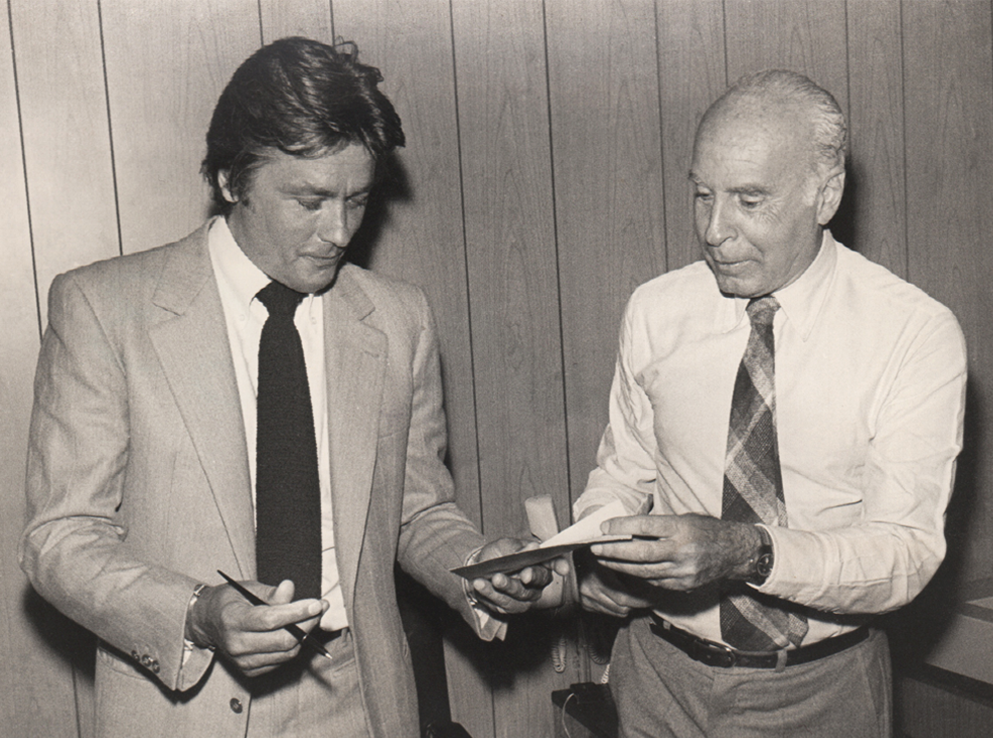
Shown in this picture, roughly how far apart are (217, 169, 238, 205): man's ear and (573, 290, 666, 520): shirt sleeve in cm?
88

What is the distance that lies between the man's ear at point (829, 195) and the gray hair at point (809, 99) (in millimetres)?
23

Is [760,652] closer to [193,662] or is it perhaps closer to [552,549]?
[552,549]

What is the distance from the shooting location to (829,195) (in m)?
1.89

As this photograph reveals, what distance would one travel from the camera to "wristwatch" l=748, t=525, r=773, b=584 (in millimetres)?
1655

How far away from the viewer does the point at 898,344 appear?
1837 millimetres

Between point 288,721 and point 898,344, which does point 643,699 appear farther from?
point 898,344

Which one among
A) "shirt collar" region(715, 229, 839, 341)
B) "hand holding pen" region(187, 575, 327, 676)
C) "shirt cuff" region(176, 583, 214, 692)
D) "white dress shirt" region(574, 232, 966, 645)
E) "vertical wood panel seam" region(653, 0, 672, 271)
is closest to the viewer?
"hand holding pen" region(187, 575, 327, 676)

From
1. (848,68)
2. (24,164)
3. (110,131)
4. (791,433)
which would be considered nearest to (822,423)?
(791,433)

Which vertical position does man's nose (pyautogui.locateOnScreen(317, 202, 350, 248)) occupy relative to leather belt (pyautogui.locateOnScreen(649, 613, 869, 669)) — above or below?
above

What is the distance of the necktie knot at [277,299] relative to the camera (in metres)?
1.80

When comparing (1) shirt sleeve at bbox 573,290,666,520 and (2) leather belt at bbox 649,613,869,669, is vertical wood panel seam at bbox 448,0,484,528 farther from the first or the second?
(2) leather belt at bbox 649,613,869,669

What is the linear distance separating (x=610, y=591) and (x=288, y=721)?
0.66 m

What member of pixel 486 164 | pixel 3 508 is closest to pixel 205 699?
pixel 3 508

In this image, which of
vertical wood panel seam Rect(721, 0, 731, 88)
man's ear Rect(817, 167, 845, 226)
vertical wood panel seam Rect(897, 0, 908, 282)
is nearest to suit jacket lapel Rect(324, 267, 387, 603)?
man's ear Rect(817, 167, 845, 226)
